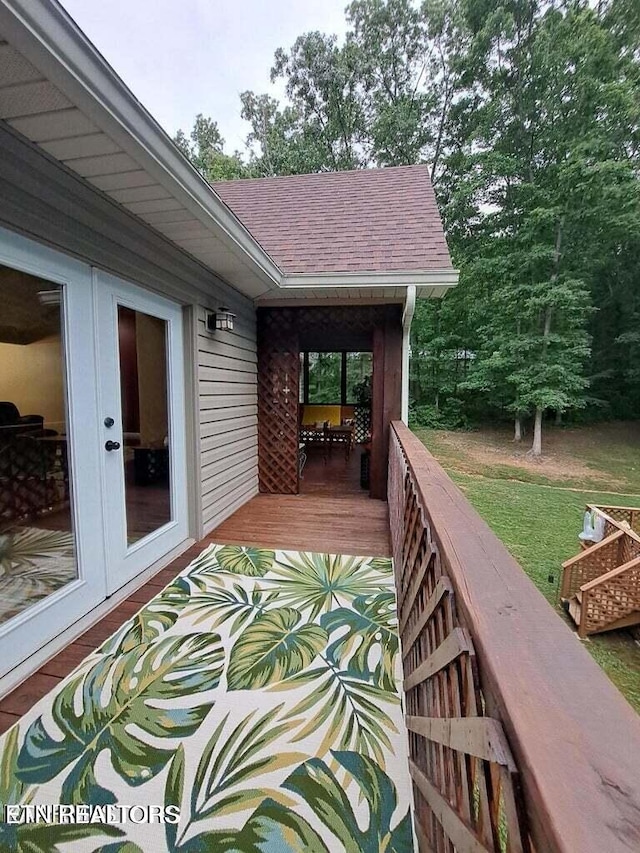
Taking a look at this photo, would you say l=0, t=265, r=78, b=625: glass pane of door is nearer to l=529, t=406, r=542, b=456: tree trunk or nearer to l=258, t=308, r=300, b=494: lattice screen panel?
l=258, t=308, r=300, b=494: lattice screen panel

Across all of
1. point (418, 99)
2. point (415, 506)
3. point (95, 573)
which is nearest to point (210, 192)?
point (415, 506)

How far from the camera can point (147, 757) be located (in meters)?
1.50

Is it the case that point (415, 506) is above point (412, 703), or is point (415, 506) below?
above

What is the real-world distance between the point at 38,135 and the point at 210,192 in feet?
2.86

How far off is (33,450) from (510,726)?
2.60 m

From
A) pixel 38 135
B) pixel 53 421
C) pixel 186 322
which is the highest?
pixel 38 135

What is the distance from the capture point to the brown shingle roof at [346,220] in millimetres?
4496

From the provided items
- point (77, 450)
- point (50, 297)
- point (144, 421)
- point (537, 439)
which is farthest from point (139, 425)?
point (537, 439)

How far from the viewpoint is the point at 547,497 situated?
7.66 meters

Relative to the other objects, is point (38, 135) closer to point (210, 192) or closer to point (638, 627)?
point (210, 192)

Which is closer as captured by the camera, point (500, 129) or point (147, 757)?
point (147, 757)

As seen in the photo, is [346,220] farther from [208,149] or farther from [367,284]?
[208,149]

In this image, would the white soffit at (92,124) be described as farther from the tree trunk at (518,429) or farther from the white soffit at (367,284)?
the tree trunk at (518,429)

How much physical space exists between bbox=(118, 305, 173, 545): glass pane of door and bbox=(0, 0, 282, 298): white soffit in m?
0.73
